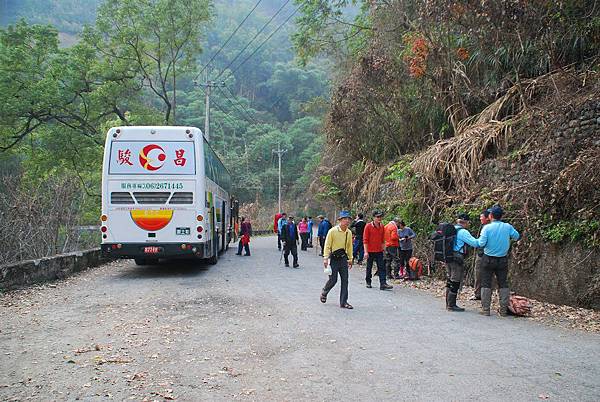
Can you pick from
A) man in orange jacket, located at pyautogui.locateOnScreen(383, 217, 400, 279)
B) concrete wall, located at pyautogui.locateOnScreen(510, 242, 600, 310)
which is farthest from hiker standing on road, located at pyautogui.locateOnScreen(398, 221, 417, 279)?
concrete wall, located at pyautogui.locateOnScreen(510, 242, 600, 310)

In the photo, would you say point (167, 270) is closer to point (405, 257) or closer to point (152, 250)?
point (152, 250)

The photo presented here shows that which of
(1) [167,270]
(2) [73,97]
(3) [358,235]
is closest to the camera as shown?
(1) [167,270]

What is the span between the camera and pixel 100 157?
25.9 metres

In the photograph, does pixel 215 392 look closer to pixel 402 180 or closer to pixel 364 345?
pixel 364 345

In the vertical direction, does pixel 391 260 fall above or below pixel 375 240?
below

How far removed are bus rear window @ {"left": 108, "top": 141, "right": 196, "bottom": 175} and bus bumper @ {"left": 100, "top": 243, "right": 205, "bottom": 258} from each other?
6.04ft

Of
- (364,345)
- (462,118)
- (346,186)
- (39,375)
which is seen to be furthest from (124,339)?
(346,186)

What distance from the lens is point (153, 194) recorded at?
1359cm

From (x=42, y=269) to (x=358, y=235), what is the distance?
8.97 m

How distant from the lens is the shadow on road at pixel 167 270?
14.5 m

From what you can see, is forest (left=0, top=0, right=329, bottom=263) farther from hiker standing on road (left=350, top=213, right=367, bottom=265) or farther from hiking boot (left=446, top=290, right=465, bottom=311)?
hiking boot (left=446, top=290, right=465, bottom=311)

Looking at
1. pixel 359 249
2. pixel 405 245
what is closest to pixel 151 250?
pixel 405 245

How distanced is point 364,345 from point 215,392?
234 cm

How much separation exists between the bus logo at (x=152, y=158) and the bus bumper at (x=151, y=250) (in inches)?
78.7
